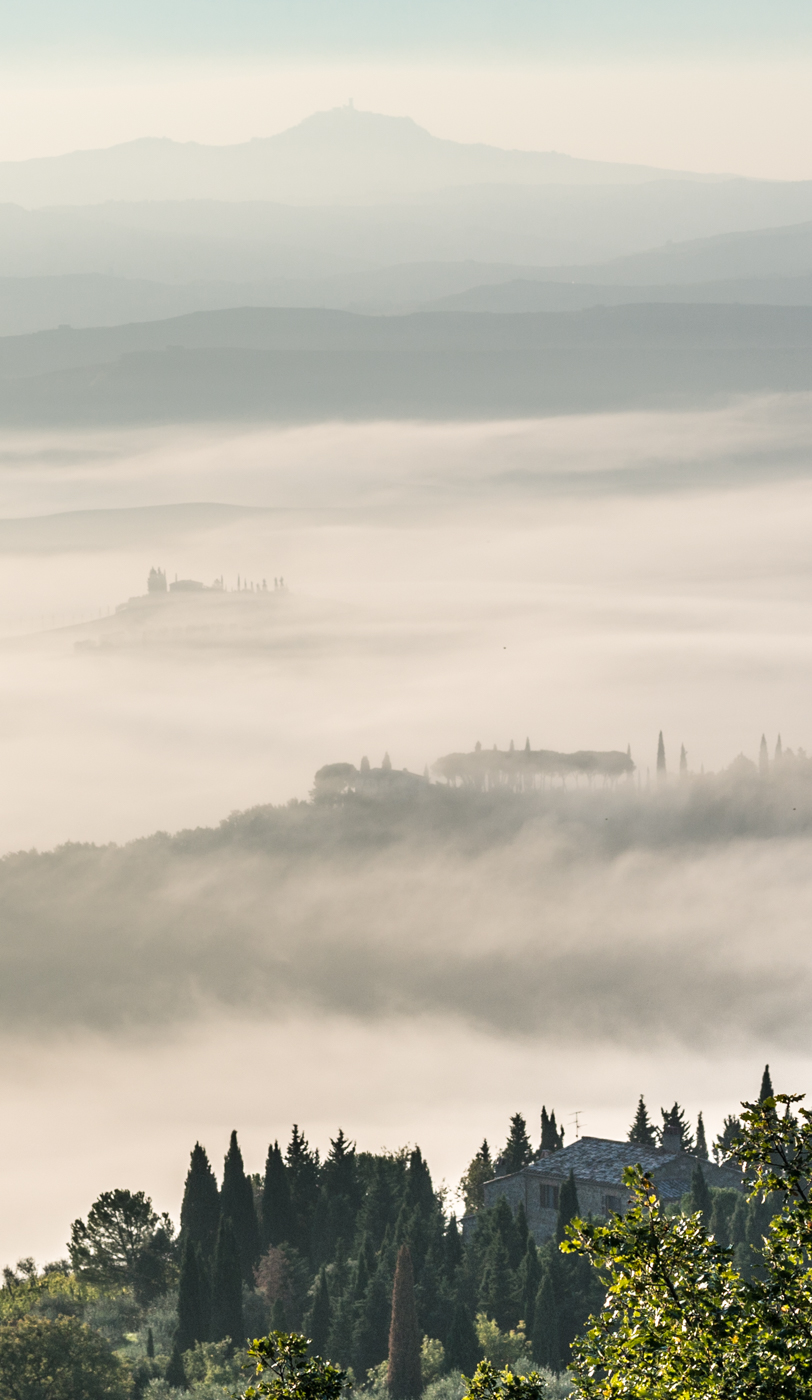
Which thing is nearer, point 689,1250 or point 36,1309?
point 689,1250

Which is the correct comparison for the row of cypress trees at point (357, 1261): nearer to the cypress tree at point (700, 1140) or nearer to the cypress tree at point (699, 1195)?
the cypress tree at point (699, 1195)

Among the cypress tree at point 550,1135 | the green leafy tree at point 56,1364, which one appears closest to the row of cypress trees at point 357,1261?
the green leafy tree at point 56,1364

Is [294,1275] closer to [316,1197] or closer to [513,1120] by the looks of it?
[316,1197]

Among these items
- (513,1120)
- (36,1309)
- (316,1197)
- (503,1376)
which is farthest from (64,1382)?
(503,1376)

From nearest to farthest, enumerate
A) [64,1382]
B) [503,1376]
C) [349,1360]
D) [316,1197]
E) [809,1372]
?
[809,1372] → [503,1376] → [64,1382] → [349,1360] → [316,1197]

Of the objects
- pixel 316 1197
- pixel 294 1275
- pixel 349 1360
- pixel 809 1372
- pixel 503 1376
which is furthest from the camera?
pixel 316 1197

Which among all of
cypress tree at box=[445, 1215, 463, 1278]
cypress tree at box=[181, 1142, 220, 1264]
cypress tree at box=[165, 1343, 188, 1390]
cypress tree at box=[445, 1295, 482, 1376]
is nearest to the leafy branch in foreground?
cypress tree at box=[445, 1295, 482, 1376]

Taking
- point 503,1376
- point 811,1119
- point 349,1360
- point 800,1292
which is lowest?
point 349,1360
